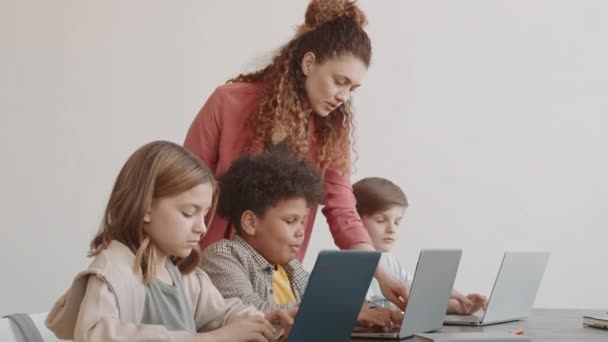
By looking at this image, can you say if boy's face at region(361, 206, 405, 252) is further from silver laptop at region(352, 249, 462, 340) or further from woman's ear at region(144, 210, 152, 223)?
woman's ear at region(144, 210, 152, 223)

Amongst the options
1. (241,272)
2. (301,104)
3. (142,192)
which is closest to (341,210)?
(301,104)

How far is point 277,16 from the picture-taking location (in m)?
4.11

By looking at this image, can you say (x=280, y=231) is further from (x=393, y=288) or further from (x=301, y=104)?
(x=301, y=104)

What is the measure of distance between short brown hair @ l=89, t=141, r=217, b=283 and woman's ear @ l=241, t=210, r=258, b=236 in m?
0.46

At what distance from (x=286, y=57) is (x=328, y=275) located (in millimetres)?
996

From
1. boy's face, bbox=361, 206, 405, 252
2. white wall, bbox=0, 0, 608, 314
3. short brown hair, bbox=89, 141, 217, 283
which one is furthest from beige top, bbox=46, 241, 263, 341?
white wall, bbox=0, 0, 608, 314

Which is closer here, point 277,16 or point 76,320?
point 76,320

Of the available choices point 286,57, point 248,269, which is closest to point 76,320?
point 248,269

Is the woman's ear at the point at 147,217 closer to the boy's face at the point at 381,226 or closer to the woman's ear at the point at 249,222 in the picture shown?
the woman's ear at the point at 249,222

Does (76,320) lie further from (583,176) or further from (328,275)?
(583,176)

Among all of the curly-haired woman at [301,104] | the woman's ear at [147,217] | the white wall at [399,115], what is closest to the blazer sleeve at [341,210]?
the curly-haired woman at [301,104]

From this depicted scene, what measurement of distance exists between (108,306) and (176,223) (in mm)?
213

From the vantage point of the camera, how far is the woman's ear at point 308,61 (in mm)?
2379

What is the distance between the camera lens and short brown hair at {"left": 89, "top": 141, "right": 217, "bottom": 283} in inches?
65.0
